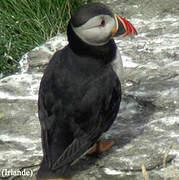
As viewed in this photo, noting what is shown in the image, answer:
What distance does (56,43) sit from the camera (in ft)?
18.2

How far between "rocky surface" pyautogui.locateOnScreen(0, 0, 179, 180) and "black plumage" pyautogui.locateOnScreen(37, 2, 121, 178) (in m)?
0.28

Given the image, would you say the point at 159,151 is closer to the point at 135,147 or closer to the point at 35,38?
the point at 135,147

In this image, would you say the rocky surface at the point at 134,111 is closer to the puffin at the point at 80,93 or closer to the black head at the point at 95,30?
the puffin at the point at 80,93

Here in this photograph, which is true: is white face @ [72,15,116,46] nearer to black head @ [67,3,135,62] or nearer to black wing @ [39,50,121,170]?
black head @ [67,3,135,62]

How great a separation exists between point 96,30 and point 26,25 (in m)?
2.56

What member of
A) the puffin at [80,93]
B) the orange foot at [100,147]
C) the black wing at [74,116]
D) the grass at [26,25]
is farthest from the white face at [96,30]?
the grass at [26,25]

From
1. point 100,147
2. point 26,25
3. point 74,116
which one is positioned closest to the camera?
point 74,116

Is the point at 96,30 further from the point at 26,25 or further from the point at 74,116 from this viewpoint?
the point at 26,25

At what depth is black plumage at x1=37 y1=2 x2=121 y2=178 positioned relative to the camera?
3439 millimetres

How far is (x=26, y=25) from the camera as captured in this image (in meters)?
6.08

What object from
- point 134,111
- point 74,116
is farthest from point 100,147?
point 134,111

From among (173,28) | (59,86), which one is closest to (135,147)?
(59,86)

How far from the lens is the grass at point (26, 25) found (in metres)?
5.91

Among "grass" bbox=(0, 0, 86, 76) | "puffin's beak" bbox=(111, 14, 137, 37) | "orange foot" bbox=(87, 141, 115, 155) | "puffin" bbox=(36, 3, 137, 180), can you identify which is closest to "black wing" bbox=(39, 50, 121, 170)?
"puffin" bbox=(36, 3, 137, 180)
